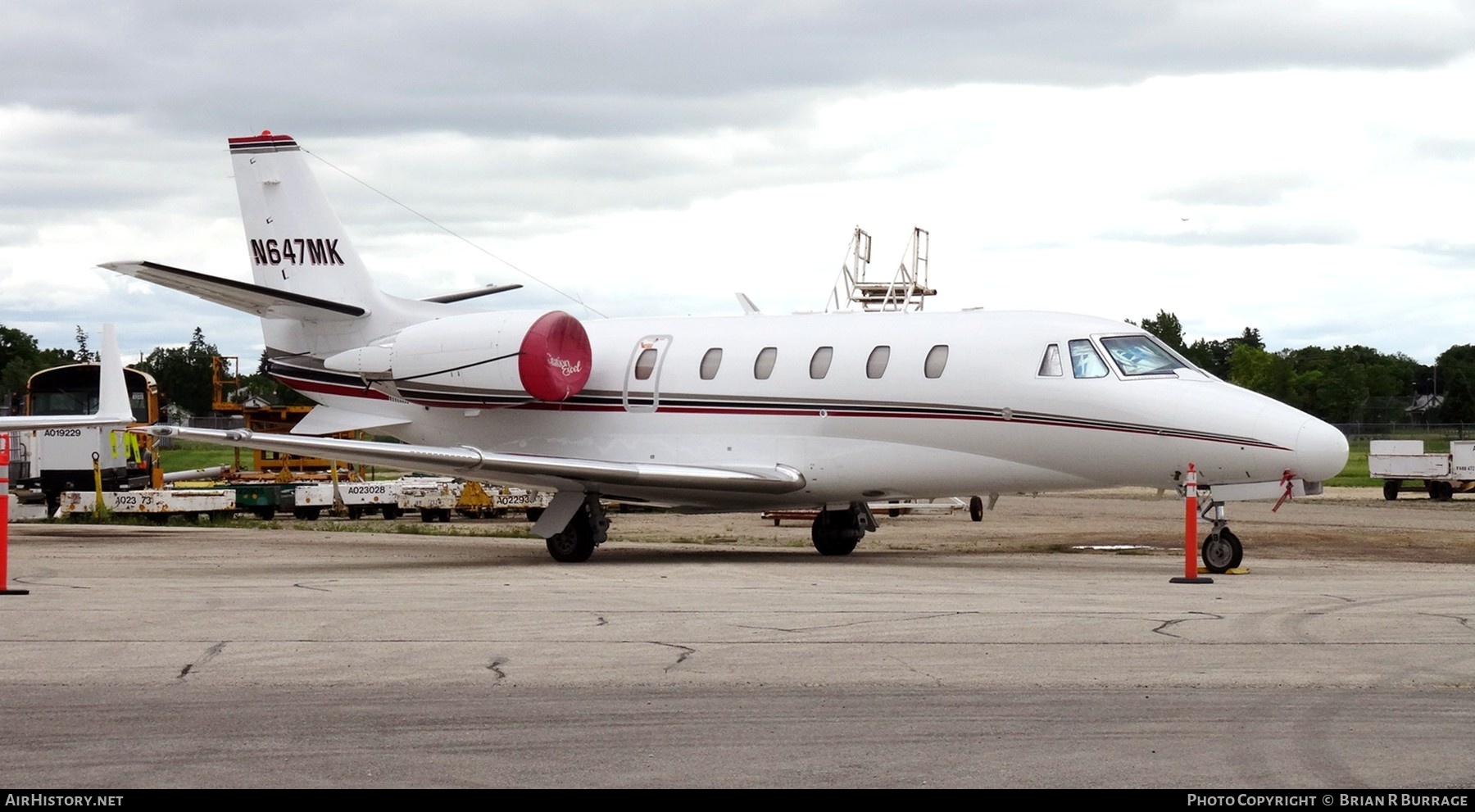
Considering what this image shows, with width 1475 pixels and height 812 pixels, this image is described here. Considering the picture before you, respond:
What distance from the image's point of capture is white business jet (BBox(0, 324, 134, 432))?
23.5 m

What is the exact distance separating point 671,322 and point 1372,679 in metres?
12.9

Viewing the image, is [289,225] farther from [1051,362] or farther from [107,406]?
[1051,362]

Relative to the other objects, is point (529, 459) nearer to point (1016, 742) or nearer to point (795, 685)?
point (795, 685)

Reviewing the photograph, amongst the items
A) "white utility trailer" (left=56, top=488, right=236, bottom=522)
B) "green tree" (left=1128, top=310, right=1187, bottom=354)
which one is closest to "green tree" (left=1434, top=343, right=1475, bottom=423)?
"green tree" (left=1128, top=310, right=1187, bottom=354)

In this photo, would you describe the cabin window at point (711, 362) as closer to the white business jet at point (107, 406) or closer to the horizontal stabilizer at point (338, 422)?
the horizontal stabilizer at point (338, 422)

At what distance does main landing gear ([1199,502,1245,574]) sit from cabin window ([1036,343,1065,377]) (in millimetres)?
2172

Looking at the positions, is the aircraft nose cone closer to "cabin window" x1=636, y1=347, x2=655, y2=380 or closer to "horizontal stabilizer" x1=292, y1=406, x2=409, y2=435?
"cabin window" x1=636, y1=347, x2=655, y2=380

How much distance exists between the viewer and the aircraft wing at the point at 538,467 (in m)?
17.9

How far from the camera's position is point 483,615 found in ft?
39.2

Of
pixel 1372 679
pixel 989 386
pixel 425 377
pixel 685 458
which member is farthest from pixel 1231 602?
pixel 425 377

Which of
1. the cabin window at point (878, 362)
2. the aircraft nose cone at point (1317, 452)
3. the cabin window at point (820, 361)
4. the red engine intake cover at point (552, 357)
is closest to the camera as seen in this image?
the aircraft nose cone at point (1317, 452)

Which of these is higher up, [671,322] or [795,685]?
[671,322]

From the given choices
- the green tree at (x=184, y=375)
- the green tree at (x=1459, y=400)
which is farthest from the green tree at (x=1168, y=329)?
the green tree at (x=184, y=375)

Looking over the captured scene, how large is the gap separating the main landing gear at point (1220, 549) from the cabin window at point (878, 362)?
3.96 meters
